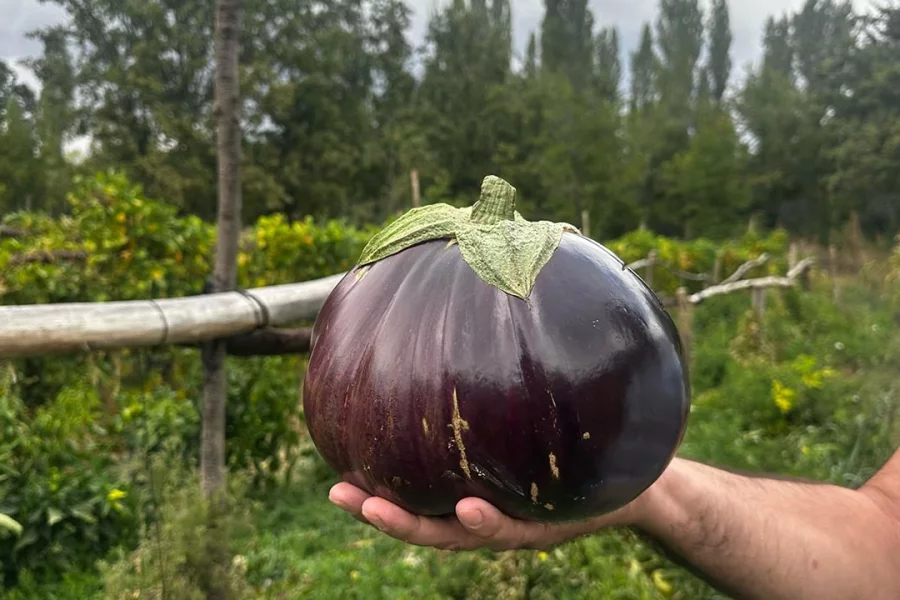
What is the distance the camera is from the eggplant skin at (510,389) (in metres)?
0.82

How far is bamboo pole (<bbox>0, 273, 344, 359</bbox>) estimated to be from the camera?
5.72 feet

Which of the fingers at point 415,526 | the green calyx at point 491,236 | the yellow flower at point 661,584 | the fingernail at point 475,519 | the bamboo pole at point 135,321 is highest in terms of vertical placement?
the green calyx at point 491,236

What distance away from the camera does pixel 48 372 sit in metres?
3.47

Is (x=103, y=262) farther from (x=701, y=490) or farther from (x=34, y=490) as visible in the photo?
(x=701, y=490)

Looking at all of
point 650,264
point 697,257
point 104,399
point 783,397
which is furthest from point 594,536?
point 697,257

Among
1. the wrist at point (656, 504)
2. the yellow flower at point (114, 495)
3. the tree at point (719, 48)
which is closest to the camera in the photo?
the wrist at point (656, 504)

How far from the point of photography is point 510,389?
31.9 inches

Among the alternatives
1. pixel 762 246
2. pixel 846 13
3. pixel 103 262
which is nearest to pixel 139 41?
pixel 762 246

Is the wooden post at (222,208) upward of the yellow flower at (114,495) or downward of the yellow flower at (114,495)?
upward

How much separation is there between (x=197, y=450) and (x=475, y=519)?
305 centimetres

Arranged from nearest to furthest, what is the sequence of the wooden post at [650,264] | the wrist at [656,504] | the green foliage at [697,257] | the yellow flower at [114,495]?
the wrist at [656,504] → the yellow flower at [114,495] → the wooden post at [650,264] → the green foliage at [697,257]

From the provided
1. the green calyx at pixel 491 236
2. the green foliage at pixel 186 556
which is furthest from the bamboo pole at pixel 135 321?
the green calyx at pixel 491 236

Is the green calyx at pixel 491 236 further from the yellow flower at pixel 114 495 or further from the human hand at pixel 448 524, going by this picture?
the yellow flower at pixel 114 495

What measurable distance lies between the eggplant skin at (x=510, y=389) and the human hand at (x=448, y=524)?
0.06 ft
